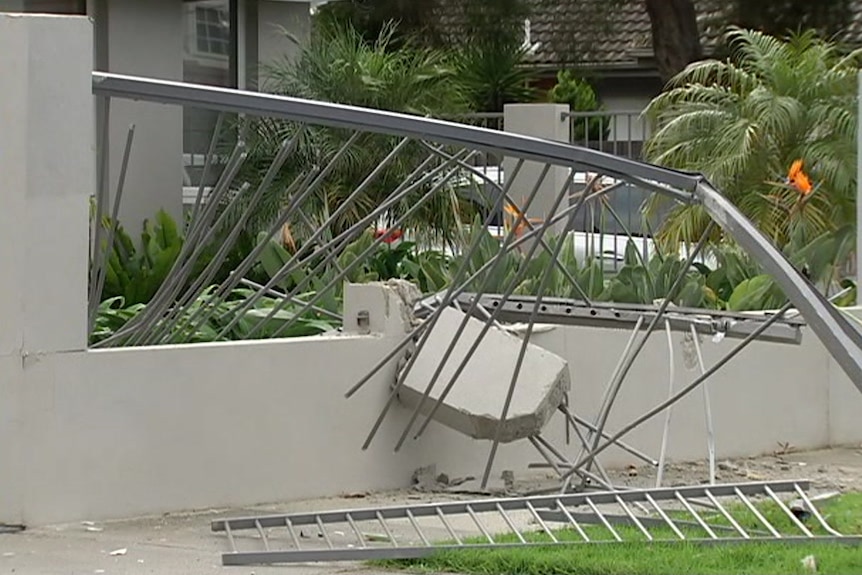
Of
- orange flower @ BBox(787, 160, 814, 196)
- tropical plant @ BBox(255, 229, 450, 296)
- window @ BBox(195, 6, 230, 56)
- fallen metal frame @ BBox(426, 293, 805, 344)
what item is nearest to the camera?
fallen metal frame @ BBox(426, 293, 805, 344)

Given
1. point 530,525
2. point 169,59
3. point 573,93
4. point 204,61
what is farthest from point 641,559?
point 573,93

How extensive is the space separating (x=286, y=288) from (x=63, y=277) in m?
3.93

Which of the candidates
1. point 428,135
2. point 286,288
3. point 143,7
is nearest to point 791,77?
point 286,288

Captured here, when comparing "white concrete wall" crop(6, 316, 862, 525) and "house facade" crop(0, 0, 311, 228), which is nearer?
"white concrete wall" crop(6, 316, 862, 525)

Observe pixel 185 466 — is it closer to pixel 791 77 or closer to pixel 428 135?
pixel 428 135

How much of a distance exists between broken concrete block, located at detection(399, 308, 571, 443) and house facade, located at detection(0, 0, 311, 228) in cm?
600

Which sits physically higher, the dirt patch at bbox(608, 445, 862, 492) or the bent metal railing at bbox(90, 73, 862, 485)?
the bent metal railing at bbox(90, 73, 862, 485)

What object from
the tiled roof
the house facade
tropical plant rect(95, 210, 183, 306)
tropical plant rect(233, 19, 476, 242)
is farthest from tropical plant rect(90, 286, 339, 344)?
the tiled roof

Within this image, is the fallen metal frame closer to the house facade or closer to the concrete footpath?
the concrete footpath

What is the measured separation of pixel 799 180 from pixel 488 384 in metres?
3.95

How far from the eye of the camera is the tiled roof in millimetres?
25266

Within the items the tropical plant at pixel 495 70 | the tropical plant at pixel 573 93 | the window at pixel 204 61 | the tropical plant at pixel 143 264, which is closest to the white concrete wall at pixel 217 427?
the tropical plant at pixel 143 264

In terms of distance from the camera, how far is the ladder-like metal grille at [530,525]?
7.05m

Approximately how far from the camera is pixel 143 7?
15406 millimetres
